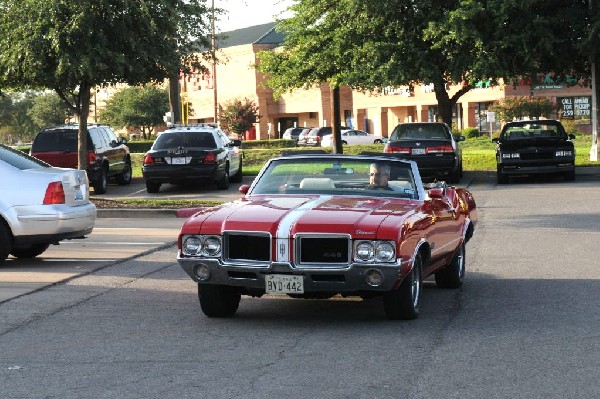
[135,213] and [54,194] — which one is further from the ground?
[54,194]

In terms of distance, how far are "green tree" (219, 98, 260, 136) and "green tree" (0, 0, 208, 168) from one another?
215 feet

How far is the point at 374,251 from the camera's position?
929 cm

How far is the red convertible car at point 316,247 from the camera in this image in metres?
9.27

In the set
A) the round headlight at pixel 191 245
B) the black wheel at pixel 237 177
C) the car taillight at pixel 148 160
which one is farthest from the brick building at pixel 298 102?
the round headlight at pixel 191 245

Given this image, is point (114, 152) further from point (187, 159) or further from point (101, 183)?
point (187, 159)

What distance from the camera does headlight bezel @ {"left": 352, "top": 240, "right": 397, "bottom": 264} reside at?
9.27 meters

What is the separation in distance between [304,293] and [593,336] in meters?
2.30

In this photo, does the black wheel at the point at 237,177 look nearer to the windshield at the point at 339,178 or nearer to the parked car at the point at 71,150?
the parked car at the point at 71,150

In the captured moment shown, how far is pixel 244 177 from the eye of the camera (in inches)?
1410

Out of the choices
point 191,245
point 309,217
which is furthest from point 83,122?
point 309,217

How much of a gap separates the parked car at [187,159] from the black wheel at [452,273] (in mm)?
18148

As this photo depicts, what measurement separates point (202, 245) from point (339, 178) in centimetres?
189

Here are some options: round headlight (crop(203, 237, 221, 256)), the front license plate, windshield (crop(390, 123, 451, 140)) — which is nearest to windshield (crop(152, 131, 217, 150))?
windshield (crop(390, 123, 451, 140))

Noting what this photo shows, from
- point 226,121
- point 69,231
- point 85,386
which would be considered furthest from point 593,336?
point 226,121
